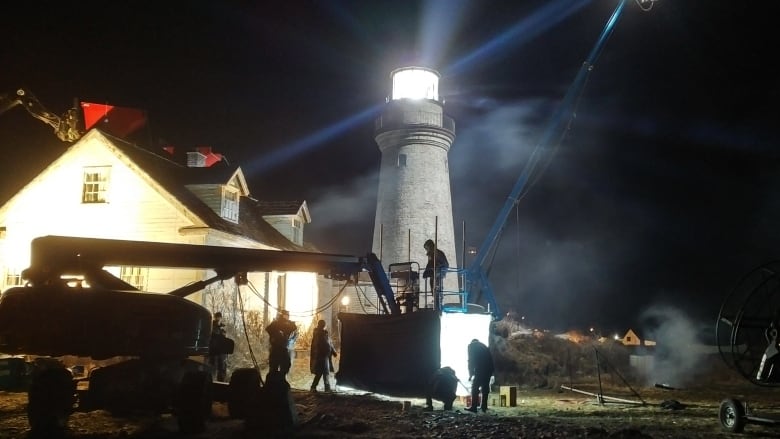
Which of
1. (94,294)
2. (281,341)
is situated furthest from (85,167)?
(94,294)

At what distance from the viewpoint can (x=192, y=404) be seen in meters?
11.7

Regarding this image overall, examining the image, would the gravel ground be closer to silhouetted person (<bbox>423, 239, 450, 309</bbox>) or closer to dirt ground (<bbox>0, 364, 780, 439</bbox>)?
dirt ground (<bbox>0, 364, 780, 439</bbox>)

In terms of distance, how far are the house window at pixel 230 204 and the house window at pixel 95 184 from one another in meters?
4.72

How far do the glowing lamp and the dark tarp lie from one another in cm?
2209

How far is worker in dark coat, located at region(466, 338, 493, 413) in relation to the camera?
15359 millimetres

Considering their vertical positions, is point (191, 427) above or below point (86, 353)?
below

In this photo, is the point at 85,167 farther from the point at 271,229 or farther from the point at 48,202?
the point at 271,229

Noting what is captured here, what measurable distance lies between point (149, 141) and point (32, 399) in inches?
958

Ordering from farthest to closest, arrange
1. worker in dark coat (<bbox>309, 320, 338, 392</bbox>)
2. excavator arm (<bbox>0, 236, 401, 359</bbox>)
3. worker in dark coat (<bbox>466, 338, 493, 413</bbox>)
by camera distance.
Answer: worker in dark coat (<bbox>309, 320, 338, 392</bbox>) < worker in dark coat (<bbox>466, 338, 493, 413</bbox>) < excavator arm (<bbox>0, 236, 401, 359</bbox>)

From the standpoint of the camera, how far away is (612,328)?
2948 inches

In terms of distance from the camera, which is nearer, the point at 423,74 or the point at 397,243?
the point at 397,243

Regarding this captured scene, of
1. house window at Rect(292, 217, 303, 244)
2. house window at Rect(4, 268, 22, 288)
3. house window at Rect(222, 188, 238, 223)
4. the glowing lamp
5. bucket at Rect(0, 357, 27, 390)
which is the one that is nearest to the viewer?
bucket at Rect(0, 357, 27, 390)

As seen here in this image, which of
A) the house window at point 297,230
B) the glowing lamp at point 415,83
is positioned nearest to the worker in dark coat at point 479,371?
the house window at point 297,230

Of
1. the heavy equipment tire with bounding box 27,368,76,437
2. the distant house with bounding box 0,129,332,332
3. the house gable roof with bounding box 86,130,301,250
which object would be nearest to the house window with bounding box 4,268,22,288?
the distant house with bounding box 0,129,332,332
